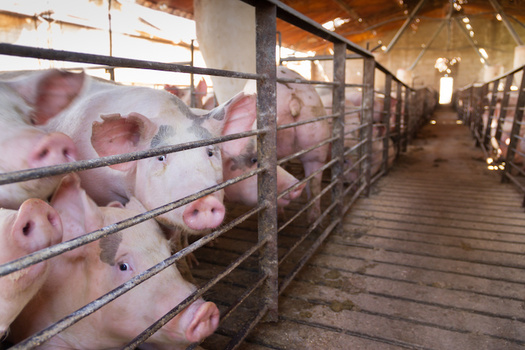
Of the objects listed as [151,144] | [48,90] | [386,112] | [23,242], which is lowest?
[23,242]

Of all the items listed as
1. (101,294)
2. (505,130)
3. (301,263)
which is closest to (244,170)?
(301,263)

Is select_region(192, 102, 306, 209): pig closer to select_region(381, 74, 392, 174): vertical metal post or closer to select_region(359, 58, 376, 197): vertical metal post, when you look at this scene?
select_region(359, 58, 376, 197): vertical metal post

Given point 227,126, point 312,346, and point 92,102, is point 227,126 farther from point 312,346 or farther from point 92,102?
point 312,346

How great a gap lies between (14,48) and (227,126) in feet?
5.15

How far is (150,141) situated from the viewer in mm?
2096

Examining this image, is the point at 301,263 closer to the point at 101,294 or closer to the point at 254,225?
the point at 254,225

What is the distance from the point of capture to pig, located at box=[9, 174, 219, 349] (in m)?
1.51

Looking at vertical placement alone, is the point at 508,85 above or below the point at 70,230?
above

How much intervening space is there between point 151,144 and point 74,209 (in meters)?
0.61

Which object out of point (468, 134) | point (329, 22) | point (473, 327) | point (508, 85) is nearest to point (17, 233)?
point (473, 327)

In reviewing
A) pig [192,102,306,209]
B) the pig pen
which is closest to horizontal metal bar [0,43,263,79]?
the pig pen

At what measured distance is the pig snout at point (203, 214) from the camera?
1.76 m

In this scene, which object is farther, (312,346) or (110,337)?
(312,346)

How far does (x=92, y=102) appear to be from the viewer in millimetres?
2473
